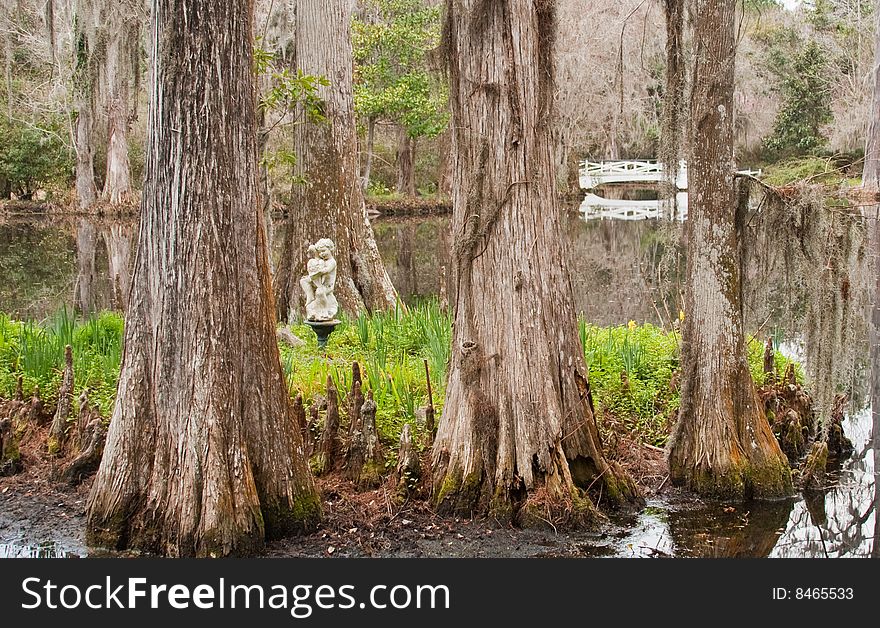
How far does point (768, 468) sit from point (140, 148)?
33862mm

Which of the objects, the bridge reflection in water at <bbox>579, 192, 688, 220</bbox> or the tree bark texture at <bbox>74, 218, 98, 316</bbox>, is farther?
the bridge reflection in water at <bbox>579, 192, 688, 220</bbox>

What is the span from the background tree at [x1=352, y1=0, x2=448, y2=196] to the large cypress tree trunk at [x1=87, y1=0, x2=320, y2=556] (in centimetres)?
2290

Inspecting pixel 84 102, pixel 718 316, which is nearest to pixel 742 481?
pixel 718 316

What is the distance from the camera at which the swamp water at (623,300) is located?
5.70m

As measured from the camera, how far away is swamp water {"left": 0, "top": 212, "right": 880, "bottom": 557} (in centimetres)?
570

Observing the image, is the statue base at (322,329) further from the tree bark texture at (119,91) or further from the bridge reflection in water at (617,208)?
the tree bark texture at (119,91)

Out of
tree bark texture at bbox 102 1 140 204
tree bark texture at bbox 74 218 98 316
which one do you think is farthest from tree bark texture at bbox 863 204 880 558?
tree bark texture at bbox 102 1 140 204

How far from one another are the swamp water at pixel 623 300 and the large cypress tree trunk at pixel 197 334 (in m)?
0.63

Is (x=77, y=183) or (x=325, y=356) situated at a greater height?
(x=77, y=183)

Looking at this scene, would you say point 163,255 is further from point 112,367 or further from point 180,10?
point 112,367

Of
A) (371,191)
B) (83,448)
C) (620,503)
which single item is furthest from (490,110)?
(371,191)

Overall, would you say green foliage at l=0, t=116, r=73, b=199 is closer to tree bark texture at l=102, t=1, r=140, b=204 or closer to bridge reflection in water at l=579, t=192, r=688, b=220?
tree bark texture at l=102, t=1, r=140, b=204

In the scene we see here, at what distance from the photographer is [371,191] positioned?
116 ft

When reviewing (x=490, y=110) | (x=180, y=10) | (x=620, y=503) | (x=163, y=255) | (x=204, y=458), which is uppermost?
(x=180, y=10)
